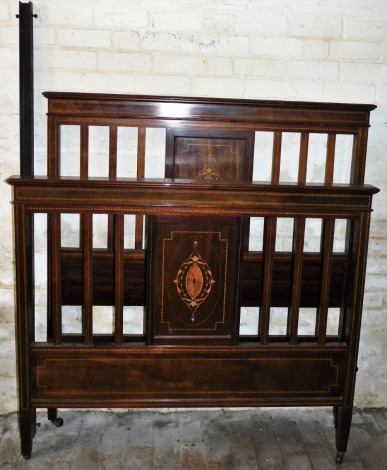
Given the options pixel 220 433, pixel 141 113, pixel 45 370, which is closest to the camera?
pixel 45 370

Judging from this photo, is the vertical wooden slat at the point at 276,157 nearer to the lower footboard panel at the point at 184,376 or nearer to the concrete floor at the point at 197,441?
the lower footboard panel at the point at 184,376

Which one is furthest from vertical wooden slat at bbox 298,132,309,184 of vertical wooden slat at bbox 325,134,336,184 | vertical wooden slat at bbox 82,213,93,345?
vertical wooden slat at bbox 82,213,93,345

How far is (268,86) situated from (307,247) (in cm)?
80

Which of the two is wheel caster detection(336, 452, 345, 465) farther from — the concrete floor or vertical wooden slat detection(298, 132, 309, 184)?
vertical wooden slat detection(298, 132, 309, 184)

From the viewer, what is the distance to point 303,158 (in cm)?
260

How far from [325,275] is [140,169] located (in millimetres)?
942

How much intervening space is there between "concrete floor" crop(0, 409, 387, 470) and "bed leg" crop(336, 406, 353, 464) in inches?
2.1

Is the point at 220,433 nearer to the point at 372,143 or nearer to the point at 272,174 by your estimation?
the point at 272,174

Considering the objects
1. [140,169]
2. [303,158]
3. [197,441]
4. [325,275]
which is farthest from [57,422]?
[303,158]

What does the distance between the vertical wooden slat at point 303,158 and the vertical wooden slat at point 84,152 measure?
3.21 feet

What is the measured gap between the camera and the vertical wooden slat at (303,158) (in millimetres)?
2580

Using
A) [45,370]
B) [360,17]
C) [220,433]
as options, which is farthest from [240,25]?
[220,433]

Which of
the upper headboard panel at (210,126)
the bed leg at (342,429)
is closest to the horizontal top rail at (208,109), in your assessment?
the upper headboard panel at (210,126)

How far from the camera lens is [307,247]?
2773mm
